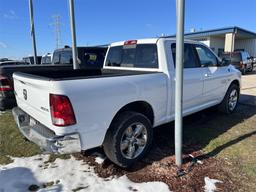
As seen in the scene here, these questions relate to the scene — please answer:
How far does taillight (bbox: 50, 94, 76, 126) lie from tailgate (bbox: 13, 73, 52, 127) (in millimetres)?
110

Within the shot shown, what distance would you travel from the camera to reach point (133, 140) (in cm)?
359

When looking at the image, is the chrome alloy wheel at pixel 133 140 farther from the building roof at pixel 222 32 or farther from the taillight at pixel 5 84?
the building roof at pixel 222 32

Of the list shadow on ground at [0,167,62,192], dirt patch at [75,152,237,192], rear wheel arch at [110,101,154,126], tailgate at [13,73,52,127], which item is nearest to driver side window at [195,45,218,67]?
rear wheel arch at [110,101,154,126]

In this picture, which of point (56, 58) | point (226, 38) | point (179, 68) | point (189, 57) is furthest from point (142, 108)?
point (226, 38)

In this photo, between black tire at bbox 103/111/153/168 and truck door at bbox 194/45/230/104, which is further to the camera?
truck door at bbox 194/45/230/104

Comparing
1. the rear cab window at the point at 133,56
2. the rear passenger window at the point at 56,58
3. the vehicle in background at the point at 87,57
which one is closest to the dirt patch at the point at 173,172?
the rear cab window at the point at 133,56

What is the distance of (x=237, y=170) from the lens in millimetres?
3416

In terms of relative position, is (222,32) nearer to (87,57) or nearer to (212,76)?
(87,57)

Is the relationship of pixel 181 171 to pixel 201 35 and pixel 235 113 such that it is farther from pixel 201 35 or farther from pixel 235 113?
pixel 201 35

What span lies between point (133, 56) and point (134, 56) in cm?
3

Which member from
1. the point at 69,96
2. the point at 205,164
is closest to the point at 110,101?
the point at 69,96

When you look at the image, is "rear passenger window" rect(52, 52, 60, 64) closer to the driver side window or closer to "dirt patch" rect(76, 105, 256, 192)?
"dirt patch" rect(76, 105, 256, 192)

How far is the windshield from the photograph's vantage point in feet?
13.8

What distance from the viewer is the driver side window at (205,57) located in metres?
4.99
